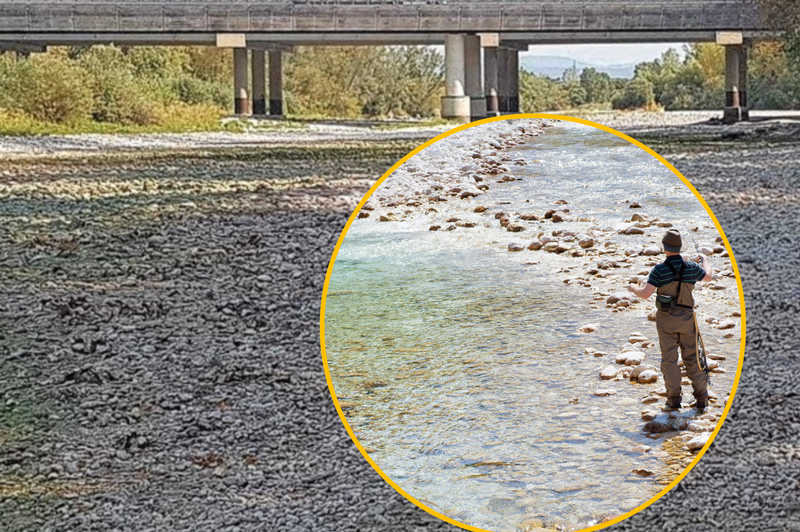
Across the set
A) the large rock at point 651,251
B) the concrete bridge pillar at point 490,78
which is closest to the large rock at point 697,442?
the large rock at point 651,251

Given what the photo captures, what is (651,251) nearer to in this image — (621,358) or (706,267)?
(706,267)

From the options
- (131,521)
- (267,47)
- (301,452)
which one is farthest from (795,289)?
(267,47)

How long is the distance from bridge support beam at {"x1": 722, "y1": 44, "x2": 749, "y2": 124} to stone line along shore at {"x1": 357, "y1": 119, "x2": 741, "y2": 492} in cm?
2966

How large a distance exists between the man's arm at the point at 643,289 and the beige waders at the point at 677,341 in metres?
0.02

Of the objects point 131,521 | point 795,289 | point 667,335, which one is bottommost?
point 131,521

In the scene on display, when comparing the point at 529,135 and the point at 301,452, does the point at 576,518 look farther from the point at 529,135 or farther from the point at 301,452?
the point at 301,452

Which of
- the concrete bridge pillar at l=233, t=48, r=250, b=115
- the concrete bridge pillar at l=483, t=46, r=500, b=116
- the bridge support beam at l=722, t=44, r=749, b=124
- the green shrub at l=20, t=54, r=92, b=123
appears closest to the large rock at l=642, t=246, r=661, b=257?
the green shrub at l=20, t=54, r=92, b=123

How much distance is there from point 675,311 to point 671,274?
0.26 ft

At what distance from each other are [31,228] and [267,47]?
22.9 m

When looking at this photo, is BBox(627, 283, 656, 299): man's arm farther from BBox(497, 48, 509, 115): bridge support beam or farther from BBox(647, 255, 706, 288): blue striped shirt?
BBox(497, 48, 509, 115): bridge support beam

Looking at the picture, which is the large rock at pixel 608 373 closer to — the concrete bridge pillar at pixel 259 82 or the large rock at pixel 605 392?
the large rock at pixel 605 392

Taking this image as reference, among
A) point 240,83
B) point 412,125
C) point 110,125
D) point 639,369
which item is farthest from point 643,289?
point 240,83

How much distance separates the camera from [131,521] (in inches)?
210

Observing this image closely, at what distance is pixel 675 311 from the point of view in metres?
2.19
